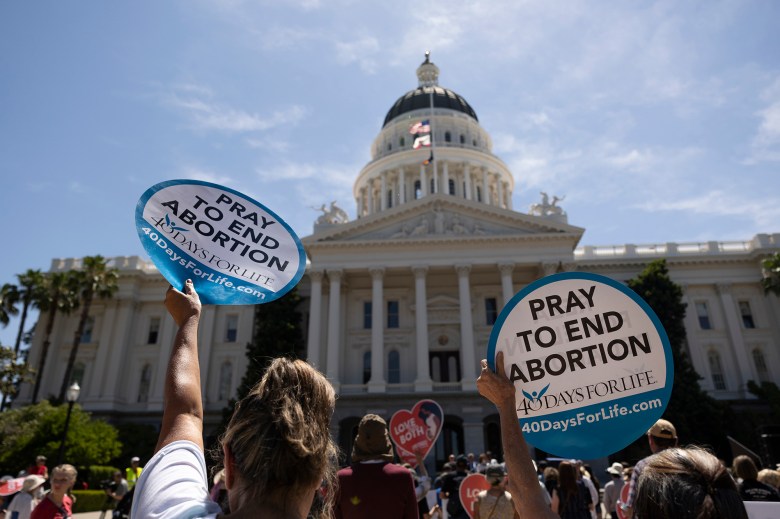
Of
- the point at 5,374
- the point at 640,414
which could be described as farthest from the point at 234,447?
the point at 5,374

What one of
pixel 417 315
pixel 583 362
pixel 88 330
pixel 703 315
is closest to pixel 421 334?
pixel 417 315

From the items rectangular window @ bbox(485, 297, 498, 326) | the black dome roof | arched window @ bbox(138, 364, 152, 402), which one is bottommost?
arched window @ bbox(138, 364, 152, 402)

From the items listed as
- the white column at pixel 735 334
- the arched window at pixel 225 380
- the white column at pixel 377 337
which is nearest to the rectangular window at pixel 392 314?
the white column at pixel 377 337

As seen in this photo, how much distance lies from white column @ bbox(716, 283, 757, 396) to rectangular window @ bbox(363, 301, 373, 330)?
86.7 feet

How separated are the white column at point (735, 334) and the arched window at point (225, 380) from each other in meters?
37.2

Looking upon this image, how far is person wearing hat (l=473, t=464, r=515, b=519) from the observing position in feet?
19.1

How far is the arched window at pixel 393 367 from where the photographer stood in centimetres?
3991

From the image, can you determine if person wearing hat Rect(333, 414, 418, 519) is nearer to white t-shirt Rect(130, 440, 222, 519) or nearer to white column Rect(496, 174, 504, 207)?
white t-shirt Rect(130, 440, 222, 519)

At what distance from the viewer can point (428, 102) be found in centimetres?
6769

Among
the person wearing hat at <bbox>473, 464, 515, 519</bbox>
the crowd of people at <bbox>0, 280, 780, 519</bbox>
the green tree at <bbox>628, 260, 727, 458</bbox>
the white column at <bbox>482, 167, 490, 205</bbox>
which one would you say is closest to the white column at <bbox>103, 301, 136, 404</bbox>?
the white column at <bbox>482, 167, 490, 205</bbox>

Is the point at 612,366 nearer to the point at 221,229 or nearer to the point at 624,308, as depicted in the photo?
the point at 624,308

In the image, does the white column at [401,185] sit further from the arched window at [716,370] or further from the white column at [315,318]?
the arched window at [716,370]

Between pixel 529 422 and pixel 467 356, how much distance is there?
1327 inches

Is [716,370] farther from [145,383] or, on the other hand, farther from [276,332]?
[145,383]
